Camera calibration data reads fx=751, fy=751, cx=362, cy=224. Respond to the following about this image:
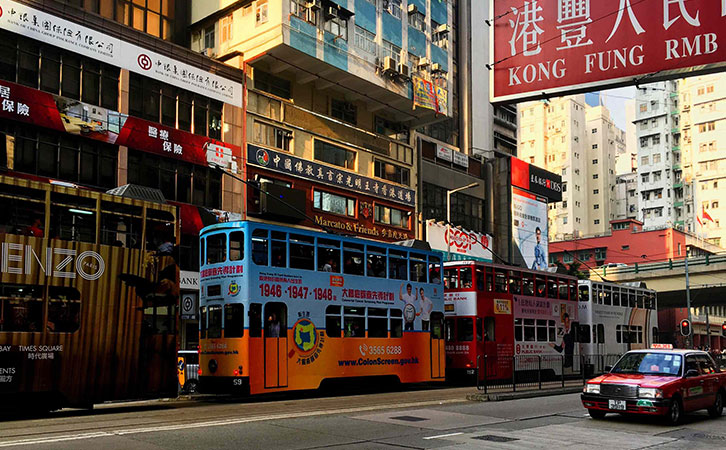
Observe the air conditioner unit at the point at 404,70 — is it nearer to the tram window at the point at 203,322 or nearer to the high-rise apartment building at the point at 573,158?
the tram window at the point at 203,322

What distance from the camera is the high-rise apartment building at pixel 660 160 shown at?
10775cm

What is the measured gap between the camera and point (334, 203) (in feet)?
129

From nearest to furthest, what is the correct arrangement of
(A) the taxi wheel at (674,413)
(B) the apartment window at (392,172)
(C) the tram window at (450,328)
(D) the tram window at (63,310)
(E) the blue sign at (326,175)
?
1. (A) the taxi wheel at (674,413)
2. (D) the tram window at (63,310)
3. (C) the tram window at (450,328)
4. (E) the blue sign at (326,175)
5. (B) the apartment window at (392,172)

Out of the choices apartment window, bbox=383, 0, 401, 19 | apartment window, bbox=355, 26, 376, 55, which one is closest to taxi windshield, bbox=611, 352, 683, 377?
apartment window, bbox=355, 26, 376, 55

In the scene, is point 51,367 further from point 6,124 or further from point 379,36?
point 379,36

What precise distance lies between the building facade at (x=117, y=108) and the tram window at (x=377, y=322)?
480 inches

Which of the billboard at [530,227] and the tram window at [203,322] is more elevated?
the billboard at [530,227]

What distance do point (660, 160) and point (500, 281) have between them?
9104cm

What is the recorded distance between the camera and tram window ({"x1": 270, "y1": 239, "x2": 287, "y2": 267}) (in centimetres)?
1914

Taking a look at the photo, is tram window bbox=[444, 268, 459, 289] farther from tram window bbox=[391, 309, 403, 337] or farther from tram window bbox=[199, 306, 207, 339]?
tram window bbox=[199, 306, 207, 339]

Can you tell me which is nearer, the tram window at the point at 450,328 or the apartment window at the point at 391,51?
the tram window at the point at 450,328

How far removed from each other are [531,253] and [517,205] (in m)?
4.17

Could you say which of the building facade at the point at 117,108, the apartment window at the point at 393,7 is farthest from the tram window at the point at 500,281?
the apartment window at the point at 393,7

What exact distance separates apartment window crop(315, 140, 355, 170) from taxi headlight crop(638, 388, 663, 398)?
26754 millimetres
